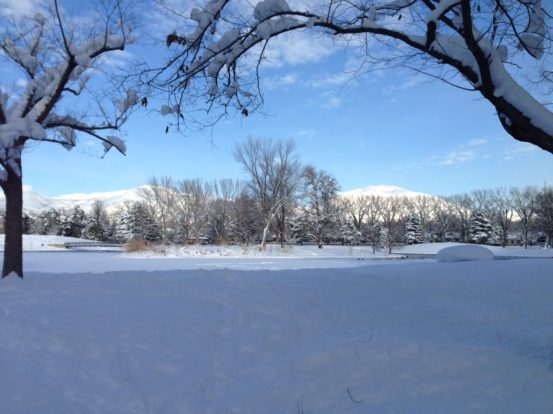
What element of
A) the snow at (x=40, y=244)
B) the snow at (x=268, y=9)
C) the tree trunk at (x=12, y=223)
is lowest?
the snow at (x=40, y=244)

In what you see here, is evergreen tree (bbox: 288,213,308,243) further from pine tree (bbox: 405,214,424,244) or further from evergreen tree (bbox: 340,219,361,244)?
pine tree (bbox: 405,214,424,244)

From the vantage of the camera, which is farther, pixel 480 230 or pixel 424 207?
pixel 424 207

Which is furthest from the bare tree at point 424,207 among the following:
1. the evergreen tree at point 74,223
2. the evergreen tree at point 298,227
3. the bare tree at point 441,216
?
the evergreen tree at point 74,223

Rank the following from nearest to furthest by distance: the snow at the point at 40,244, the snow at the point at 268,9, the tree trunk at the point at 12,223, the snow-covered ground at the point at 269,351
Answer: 1. the snow-covered ground at the point at 269,351
2. the snow at the point at 268,9
3. the tree trunk at the point at 12,223
4. the snow at the point at 40,244

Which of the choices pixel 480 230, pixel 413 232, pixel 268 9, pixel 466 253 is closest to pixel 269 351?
pixel 268 9

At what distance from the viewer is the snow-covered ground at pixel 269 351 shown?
10.7ft

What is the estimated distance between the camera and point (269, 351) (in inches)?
176

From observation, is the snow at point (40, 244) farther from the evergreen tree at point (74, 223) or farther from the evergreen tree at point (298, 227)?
the evergreen tree at point (298, 227)

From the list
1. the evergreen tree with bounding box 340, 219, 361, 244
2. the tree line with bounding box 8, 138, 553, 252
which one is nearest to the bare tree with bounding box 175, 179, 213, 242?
the tree line with bounding box 8, 138, 553, 252

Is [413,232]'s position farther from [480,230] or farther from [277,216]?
[277,216]

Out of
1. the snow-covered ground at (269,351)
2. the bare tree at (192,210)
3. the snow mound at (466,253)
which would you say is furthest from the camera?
the bare tree at (192,210)

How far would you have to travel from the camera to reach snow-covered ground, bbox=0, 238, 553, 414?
10.7 feet

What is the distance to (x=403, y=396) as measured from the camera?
3.24 meters

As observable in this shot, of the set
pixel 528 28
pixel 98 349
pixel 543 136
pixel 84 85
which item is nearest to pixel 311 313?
pixel 98 349
